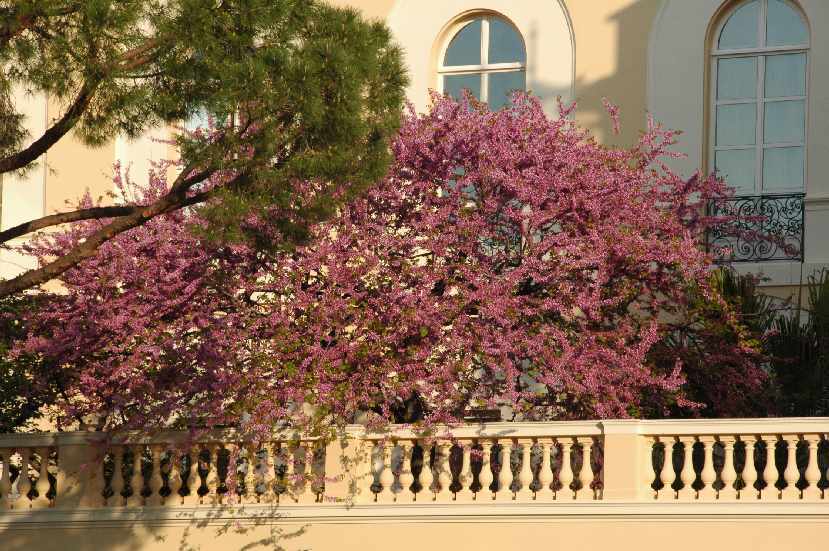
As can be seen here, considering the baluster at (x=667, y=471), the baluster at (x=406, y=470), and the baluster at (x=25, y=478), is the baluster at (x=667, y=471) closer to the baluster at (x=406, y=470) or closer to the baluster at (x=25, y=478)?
the baluster at (x=406, y=470)

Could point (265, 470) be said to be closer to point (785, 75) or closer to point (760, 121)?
point (760, 121)

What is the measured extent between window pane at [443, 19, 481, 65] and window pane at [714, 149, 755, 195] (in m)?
3.57

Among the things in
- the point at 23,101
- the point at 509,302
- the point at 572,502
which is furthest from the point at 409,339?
the point at 23,101

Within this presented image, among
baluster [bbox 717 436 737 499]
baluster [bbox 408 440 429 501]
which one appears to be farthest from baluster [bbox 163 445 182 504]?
baluster [bbox 717 436 737 499]

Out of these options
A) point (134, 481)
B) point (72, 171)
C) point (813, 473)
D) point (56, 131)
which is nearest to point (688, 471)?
point (813, 473)

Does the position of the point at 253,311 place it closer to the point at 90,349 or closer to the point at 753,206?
the point at 90,349

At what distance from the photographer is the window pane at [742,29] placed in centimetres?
2091

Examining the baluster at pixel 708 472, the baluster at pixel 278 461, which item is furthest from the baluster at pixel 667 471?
the baluster at pixel 278 461

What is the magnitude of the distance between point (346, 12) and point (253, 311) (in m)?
4.11

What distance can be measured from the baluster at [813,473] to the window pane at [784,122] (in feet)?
21.1

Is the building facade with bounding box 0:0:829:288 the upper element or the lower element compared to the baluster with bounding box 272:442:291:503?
upper

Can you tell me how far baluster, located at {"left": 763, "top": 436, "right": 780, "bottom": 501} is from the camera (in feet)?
49.3

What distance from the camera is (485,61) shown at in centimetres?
2222

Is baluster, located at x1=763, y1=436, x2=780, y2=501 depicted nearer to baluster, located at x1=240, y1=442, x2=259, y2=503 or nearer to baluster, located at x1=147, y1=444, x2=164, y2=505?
baluster, located at x1=240, y1=442, x2=259, y2=503
